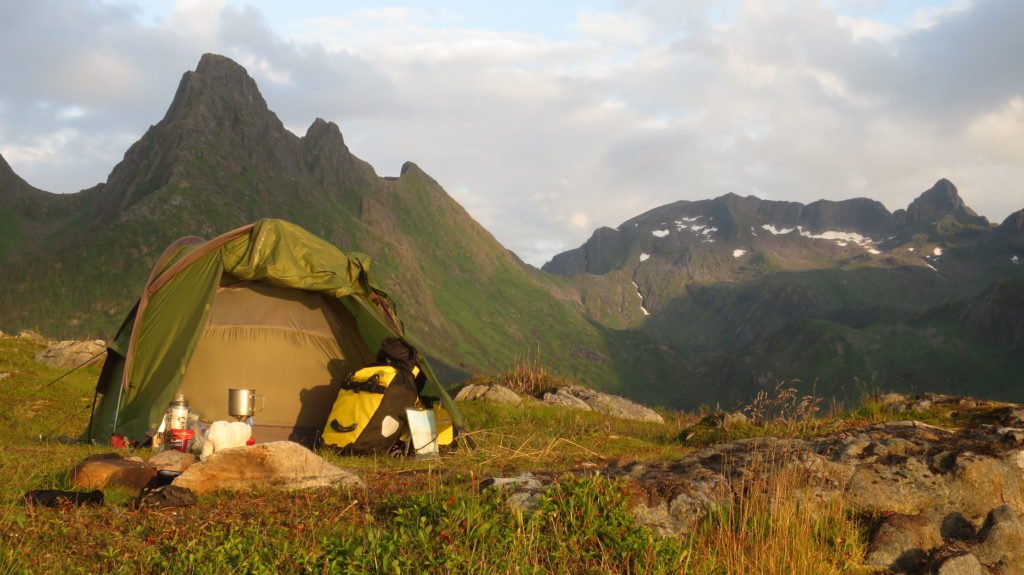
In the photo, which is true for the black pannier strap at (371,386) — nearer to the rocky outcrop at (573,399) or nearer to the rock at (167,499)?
the rock at (167,499)

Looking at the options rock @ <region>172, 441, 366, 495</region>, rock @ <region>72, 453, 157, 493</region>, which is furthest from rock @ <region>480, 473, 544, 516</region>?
rock @ <region>72, 453, 157, 493</region>

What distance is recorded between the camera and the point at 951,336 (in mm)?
183000

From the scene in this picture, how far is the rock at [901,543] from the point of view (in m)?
6.52

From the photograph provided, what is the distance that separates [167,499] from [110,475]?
1.35 meters

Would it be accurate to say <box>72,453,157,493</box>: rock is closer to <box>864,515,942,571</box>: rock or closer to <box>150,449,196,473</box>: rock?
<box>150,449,196,473</box>: rock

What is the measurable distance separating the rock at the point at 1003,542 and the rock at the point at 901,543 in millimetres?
342

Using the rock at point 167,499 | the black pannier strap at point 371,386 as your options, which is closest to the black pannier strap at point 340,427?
the black pannier strap at point 371,386

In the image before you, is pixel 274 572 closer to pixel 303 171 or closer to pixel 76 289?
pixel 76 289

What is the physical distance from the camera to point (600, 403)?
20594mm

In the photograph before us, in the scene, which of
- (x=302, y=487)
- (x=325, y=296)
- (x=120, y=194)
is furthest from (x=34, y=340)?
(x=120, y=194)

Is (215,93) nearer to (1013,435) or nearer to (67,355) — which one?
(67,355)

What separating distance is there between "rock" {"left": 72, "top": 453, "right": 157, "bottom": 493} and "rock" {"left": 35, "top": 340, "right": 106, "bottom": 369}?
47.1ft

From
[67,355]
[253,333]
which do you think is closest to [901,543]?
[253,333]

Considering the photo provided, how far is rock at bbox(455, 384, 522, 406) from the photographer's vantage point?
18.6 meters
